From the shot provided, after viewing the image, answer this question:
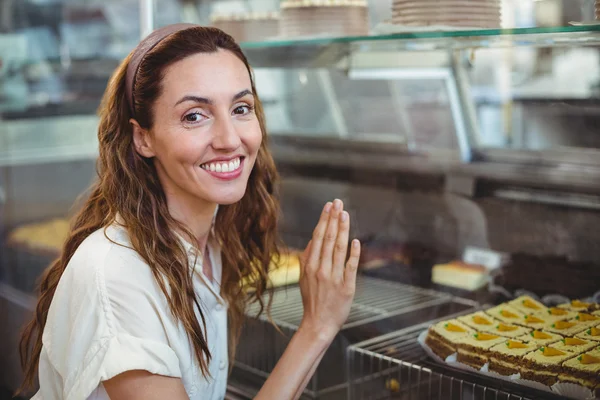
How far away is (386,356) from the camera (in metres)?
1.66

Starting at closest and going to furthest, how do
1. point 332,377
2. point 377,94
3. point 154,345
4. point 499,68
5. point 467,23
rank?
point 154,345, point 467,23, point 332,377, point 377,94, point 499,68

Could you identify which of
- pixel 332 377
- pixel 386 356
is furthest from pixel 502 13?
pixel 332 377

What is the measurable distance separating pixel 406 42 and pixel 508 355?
2.65ft

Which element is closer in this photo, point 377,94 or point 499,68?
point 377,94

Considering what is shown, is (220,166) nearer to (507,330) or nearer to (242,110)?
(242,110)

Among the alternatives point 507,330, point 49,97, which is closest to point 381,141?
point 507,330

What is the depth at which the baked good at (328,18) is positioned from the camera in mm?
1978

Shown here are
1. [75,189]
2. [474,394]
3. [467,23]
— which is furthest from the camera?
[75,189]

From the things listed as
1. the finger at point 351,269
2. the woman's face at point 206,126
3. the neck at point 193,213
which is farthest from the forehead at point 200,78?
the finger at point 351,269

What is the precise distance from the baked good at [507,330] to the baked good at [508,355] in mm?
64

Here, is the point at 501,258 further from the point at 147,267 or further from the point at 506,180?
the point at 147,267

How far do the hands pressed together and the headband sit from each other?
48cm

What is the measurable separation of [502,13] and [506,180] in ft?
2.13

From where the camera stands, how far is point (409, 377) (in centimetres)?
161
